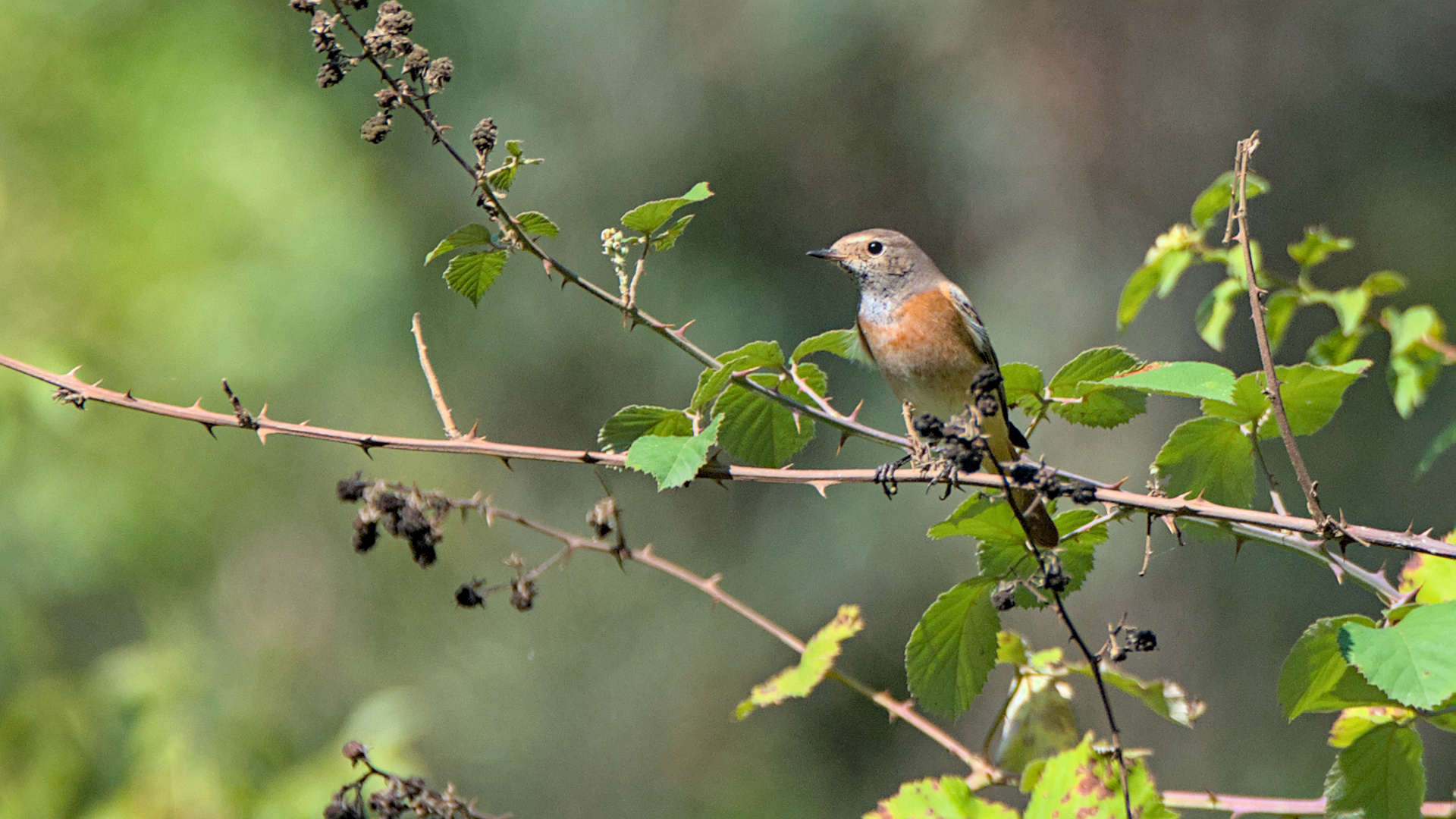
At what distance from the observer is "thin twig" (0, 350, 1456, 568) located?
106 centimetres

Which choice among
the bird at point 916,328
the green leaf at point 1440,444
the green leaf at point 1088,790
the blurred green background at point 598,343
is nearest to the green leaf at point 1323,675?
the green leaf at point 1088,790

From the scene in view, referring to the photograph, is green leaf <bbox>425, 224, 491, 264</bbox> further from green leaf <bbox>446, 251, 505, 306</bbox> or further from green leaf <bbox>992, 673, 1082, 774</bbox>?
green leaf <bbox>992, 673, 1082, 774</bbox>

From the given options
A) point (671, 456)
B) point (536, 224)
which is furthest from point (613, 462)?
point (536, 224)

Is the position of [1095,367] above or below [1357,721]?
above

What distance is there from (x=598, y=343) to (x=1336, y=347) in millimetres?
5441

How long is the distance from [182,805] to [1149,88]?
4.33 metres

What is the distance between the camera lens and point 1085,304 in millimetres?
4766

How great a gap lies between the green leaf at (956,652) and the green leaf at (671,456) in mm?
303

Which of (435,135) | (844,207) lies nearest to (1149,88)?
(844,207)

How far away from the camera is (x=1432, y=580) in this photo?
1202 mm

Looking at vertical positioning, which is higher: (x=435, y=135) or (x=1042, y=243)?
(x=1042, y=243)

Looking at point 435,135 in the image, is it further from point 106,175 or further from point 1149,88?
point 106,175

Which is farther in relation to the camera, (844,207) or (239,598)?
(239,598)

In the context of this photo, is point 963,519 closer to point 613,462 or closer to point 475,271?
point 613,462
